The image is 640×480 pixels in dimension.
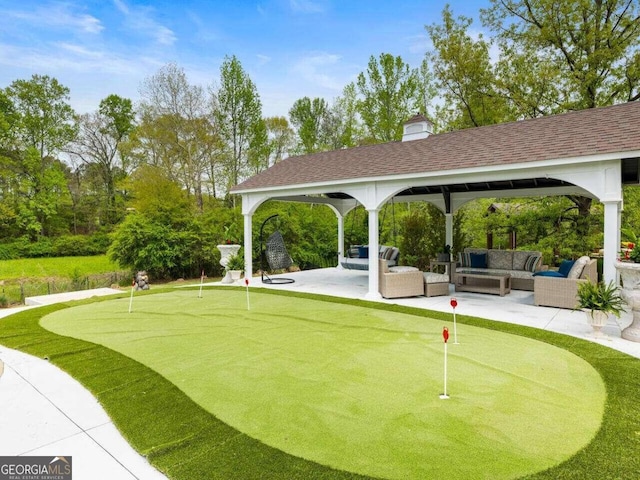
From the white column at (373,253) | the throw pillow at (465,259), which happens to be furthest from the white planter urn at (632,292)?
the throw pillow at (465,259)

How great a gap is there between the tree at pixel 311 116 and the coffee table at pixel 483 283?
1670 cm

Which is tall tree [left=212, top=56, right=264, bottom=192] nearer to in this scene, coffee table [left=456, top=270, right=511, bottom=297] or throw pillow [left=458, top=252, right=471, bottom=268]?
throw pillow [left=458, top=252, right=471, bottom=268]

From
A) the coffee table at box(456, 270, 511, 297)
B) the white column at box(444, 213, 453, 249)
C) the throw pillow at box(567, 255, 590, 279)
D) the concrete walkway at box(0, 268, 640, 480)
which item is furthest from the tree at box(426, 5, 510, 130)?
the concrete walkway at box(0, 268, 640, 480)

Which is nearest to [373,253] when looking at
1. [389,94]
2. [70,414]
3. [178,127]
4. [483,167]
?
[483,167]

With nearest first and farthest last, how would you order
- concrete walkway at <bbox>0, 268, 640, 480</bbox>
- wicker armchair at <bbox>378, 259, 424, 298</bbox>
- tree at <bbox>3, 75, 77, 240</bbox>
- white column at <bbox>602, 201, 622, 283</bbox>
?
concrete walkway at <bbox>0, 268, 640, 480</bbox>
white column at <bbox>602, 201, 622, 283</bbox>
wicker armchair at <bbox>378, 259, 424, 298</bbox>
tree at <bbox>3, 75, 77, 240</bbox>

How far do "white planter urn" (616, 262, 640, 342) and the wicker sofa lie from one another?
3.60 m

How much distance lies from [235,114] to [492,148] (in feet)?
49.1

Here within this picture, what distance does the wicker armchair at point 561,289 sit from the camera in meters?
7.02

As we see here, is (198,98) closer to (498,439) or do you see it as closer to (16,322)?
(16,322)

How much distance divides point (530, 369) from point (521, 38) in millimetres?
15410

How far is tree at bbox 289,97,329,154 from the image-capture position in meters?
24.7

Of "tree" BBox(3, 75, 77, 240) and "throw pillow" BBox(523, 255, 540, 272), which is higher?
"tree" BBox(3, 75, 77, 240)

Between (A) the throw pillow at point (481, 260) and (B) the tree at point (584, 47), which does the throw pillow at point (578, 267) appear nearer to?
(A) the throw pillow at point (481, 260)

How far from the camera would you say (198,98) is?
2000 centimetres
